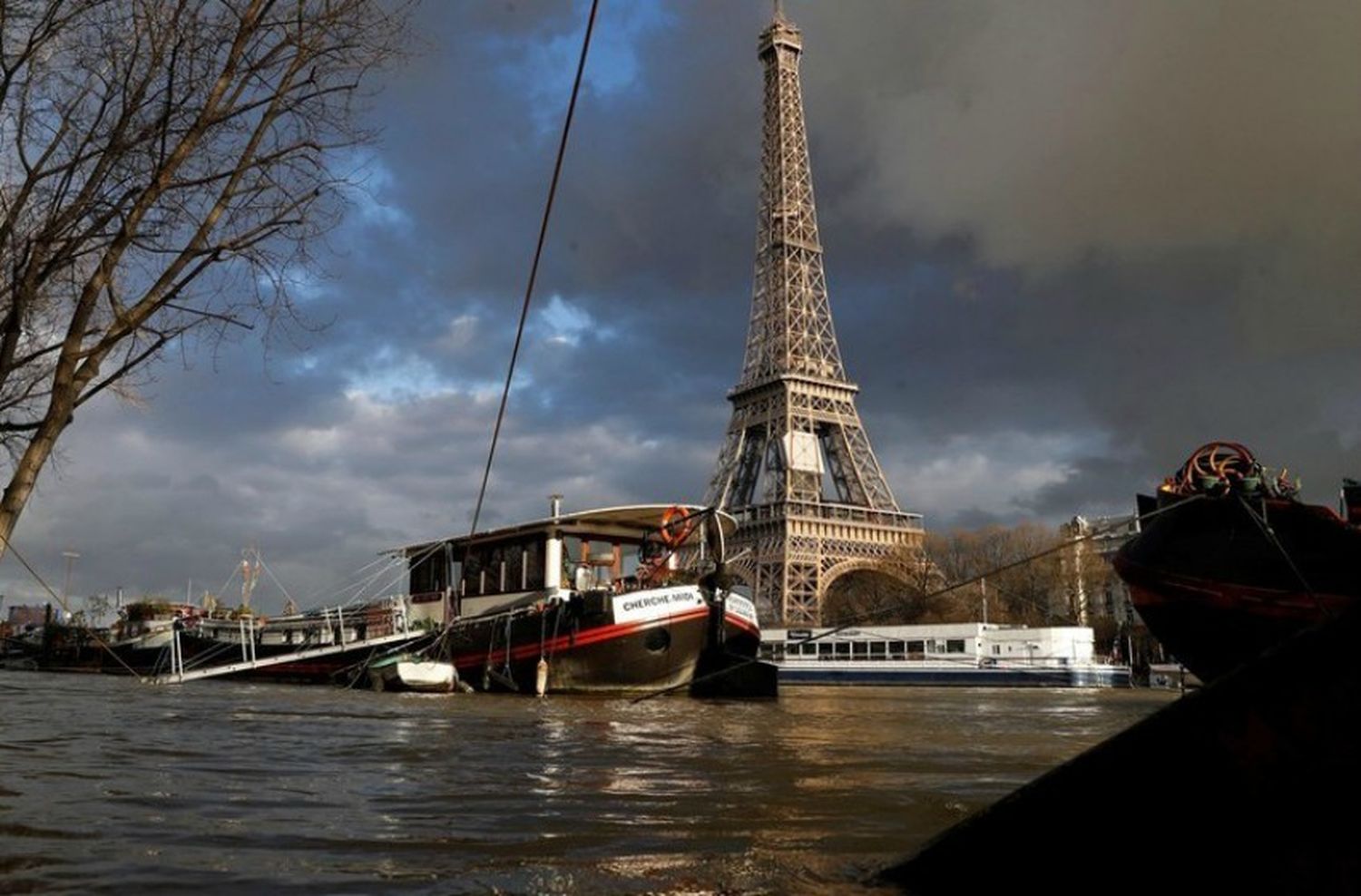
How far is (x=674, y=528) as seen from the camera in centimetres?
2411

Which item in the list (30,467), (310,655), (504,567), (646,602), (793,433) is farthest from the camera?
(793,433)

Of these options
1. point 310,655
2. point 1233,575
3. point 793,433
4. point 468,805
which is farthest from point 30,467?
point 793,433

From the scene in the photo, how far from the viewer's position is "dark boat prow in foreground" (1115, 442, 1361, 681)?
42.3ft

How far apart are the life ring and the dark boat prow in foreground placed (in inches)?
413

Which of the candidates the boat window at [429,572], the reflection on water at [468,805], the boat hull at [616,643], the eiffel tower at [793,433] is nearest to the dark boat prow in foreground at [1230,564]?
the reflection on water at [468,805]

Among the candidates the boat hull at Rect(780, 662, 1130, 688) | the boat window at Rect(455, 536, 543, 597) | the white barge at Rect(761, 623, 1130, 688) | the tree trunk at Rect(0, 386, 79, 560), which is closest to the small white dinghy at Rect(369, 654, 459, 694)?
the boat window at Rect(455, 536, 543, 597)

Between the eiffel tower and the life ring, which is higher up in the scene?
the eiffel tower

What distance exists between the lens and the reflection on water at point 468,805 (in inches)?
116

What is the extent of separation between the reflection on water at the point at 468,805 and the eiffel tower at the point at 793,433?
161ft

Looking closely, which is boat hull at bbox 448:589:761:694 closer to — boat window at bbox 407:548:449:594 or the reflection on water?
boat window at bbox 407:548:449:594

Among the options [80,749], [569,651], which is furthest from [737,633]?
[80,749]

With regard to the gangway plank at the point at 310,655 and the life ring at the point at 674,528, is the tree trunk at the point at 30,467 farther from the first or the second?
the gangway plank at the point at 310,655

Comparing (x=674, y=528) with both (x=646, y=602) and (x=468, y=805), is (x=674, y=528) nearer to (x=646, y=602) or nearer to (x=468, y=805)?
(x=646, y=602)

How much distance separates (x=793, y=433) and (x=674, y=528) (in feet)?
145
